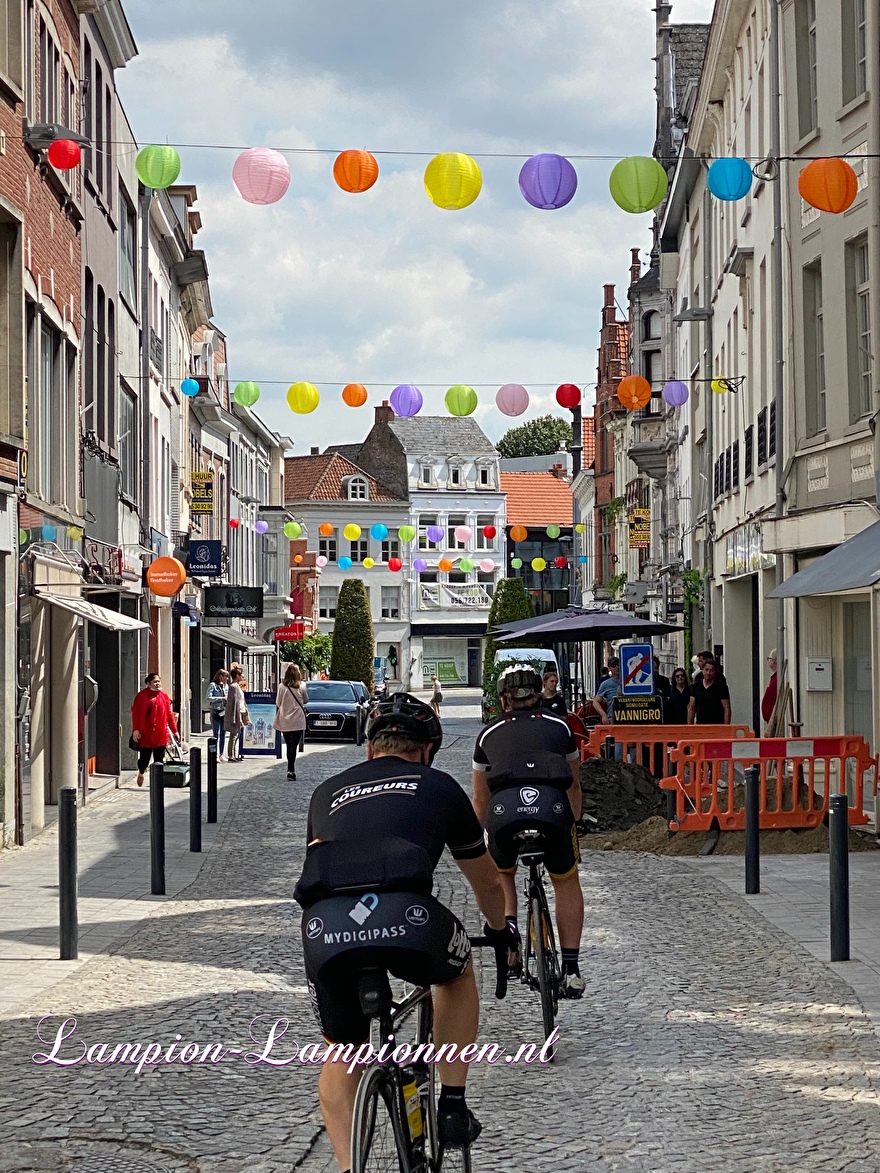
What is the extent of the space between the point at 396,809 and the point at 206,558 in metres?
33.2

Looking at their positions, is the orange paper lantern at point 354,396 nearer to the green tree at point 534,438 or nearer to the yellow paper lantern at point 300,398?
the yellow paper lantern at point 300,398

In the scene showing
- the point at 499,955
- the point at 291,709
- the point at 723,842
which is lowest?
the point at 723,842

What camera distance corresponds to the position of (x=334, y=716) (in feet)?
123

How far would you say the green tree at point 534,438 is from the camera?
10644cm

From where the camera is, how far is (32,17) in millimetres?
18281

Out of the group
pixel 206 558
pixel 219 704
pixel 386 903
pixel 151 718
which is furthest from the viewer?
pixel 206 558

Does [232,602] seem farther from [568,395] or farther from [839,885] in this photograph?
[839,885]

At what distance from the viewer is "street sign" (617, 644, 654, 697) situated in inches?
887

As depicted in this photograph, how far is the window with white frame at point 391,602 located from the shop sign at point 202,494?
4711cm

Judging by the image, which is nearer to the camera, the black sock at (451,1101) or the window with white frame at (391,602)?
the black sock at (451,1101)

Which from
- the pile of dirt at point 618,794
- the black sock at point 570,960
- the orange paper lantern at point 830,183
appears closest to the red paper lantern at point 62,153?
the orange paper lantern at point 830,183

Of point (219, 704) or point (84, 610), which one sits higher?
point (84, 610)

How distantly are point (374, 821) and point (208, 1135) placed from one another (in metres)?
2.08

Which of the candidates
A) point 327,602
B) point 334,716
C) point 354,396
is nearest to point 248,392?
point 354,396
